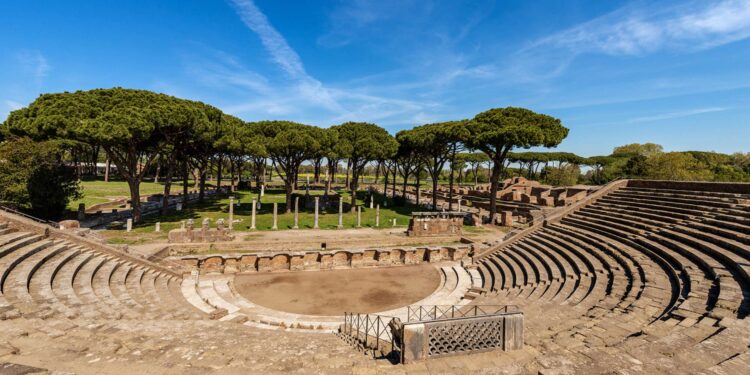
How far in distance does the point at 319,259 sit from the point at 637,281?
15485mm

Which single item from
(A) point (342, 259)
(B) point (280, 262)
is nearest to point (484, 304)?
(A) point (342, 259)

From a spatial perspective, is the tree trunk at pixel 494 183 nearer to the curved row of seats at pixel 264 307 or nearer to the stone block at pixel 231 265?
the curved row of seats at pixel 264 307

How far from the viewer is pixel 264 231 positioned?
1049 inches

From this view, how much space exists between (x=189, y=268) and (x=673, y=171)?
193 feet

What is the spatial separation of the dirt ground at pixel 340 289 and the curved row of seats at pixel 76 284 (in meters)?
3.38

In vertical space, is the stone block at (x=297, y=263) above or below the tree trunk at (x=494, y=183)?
below

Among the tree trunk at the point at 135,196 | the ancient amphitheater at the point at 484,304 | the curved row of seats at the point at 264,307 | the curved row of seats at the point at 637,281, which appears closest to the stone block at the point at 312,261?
the ancient amphitheater at the point at 484,304

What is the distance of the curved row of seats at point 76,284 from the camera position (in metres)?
9.81

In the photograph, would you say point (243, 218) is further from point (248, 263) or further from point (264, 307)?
point (264, 307)

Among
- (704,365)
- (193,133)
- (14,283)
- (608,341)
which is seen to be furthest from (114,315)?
(193,133)

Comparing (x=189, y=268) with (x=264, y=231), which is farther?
(x=264, y=231)

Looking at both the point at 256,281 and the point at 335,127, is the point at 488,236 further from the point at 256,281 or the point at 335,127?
the point at 335,127

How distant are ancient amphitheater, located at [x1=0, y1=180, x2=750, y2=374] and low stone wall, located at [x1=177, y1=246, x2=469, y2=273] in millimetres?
178

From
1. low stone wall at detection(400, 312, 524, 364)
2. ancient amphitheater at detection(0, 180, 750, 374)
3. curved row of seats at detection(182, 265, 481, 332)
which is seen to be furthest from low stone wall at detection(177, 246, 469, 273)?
low stone wall at detection(400, 312, 524, 364)
